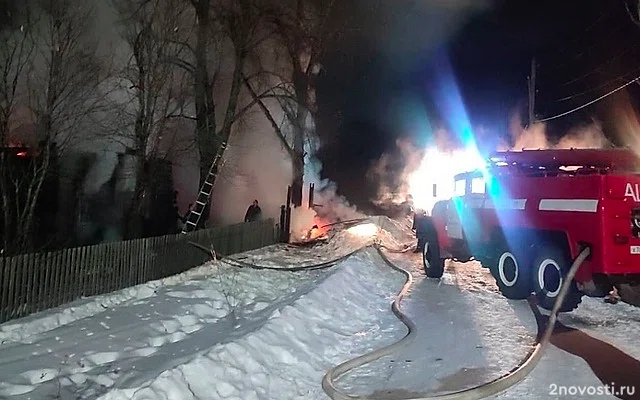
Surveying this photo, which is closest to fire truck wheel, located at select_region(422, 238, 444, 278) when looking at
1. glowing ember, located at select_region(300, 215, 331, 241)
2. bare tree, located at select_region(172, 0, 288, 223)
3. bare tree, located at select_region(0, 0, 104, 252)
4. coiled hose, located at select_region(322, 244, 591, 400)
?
coiled hose, located at select_region(322, 244, 591, 400)

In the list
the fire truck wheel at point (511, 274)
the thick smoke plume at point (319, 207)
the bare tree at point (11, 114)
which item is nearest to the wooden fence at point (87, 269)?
the bare tree at point (11, 114)

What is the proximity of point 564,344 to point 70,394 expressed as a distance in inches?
222

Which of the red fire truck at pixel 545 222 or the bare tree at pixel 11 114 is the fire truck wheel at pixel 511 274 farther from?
the bare tree at pixel 11 114

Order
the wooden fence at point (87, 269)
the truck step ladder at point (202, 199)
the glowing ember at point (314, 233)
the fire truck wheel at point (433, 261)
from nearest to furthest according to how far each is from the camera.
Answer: the wooden fence at point (87, 269) → the fire truck wheel at point (433, 261) → the truck step ladder at point (202, 199) → the glowing ember at point (314, 233)

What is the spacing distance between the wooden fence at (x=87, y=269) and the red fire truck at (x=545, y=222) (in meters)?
5.66

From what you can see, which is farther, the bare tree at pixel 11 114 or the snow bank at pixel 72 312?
the bare tree at pixel 11 114

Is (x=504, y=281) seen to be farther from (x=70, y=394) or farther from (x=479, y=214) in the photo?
(x=70, y=394)

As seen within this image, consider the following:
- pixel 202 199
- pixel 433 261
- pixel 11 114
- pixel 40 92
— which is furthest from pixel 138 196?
pixel 433 261

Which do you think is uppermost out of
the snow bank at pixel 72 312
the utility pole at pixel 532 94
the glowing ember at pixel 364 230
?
the utility pole at pixel 532 94

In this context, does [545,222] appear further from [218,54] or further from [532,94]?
[532,94]

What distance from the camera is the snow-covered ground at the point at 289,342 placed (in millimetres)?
5445

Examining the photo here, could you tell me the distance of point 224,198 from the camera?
2334 cm

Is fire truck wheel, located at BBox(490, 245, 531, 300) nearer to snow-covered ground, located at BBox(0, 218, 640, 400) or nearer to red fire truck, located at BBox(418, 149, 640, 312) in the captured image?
red fire truck, located at BBox(418, 149, 640, 312)

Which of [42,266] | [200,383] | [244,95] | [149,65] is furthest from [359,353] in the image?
[244,95]
